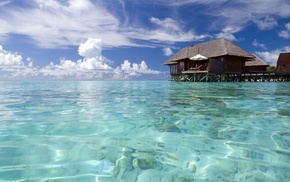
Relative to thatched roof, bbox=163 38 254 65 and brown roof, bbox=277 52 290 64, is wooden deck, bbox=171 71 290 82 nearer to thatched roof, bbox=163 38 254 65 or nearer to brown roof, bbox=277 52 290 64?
thatched roof, bbox=163 38 254 65

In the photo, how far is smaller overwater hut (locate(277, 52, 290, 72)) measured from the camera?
38.1m

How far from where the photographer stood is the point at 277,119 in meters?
3.67

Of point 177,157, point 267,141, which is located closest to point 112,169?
point 177,157

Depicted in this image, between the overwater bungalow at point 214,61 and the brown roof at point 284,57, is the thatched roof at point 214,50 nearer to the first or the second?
the overwater bungalow at point 214,61

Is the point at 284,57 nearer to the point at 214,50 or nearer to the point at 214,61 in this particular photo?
the point at 214,50

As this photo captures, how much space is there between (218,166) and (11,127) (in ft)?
10.1

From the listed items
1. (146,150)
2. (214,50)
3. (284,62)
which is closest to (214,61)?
(214,50)

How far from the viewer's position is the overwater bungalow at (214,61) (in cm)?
2233

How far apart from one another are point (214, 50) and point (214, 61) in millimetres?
2539

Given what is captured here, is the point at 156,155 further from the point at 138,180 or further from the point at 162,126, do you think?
the point at 162,126

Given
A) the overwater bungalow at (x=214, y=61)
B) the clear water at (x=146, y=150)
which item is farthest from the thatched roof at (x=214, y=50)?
the clear water at (x=146, y=150)

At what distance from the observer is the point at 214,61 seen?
→ 22016 mm

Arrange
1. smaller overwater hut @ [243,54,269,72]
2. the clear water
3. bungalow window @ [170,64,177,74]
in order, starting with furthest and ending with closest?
smaller overwater hut @ [243,54,269,72] → bungalow window @ [170,64,177,74] → the clear water

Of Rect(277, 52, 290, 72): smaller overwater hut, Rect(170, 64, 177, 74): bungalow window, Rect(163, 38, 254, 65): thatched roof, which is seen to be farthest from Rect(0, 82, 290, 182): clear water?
Rect(277, 52, 290, 72): smaller overwater hut
